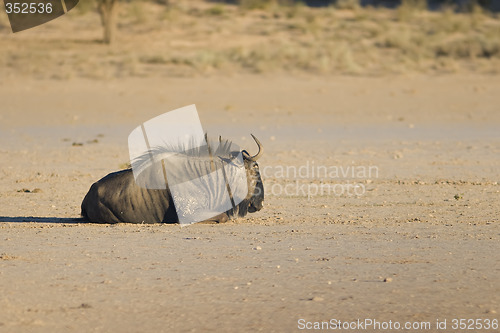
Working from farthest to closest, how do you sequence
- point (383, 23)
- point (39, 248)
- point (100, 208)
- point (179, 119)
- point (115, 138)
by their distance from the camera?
point (383, 23) → point (179, 119) → point (115, 138) → point (100, 208) → point (39, 248)

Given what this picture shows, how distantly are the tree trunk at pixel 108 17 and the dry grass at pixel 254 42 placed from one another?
494 millimetres

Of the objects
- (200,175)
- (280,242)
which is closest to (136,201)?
(200,175)

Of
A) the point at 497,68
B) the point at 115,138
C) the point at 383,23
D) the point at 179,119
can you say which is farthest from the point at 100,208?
the point at 383,23

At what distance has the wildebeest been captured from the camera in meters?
8.27

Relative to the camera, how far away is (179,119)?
18641 millimetres

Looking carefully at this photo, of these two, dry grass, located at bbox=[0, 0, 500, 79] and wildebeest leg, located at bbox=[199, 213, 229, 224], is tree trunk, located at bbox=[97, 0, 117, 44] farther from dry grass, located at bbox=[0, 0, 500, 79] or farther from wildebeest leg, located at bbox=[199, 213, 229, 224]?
wildebeest leg, located at bbox=[199, 213, 229, 224]

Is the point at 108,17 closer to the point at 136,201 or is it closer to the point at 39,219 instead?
the point at 39,219

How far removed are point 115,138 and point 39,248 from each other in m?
9.26

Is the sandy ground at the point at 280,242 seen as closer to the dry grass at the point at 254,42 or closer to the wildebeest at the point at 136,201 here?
the wildebeest at the point at 136,201

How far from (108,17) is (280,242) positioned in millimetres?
23721

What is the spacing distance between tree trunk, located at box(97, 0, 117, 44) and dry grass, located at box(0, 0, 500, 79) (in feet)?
1.62

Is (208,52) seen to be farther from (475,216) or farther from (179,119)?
(475,216)

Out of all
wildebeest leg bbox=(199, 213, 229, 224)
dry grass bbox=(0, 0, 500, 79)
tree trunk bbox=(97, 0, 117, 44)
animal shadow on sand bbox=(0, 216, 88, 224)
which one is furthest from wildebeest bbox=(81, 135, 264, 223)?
tree trunk bbox=(97, 0, 117, 44)

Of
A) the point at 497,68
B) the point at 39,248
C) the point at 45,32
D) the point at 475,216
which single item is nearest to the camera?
the point at 39,248
